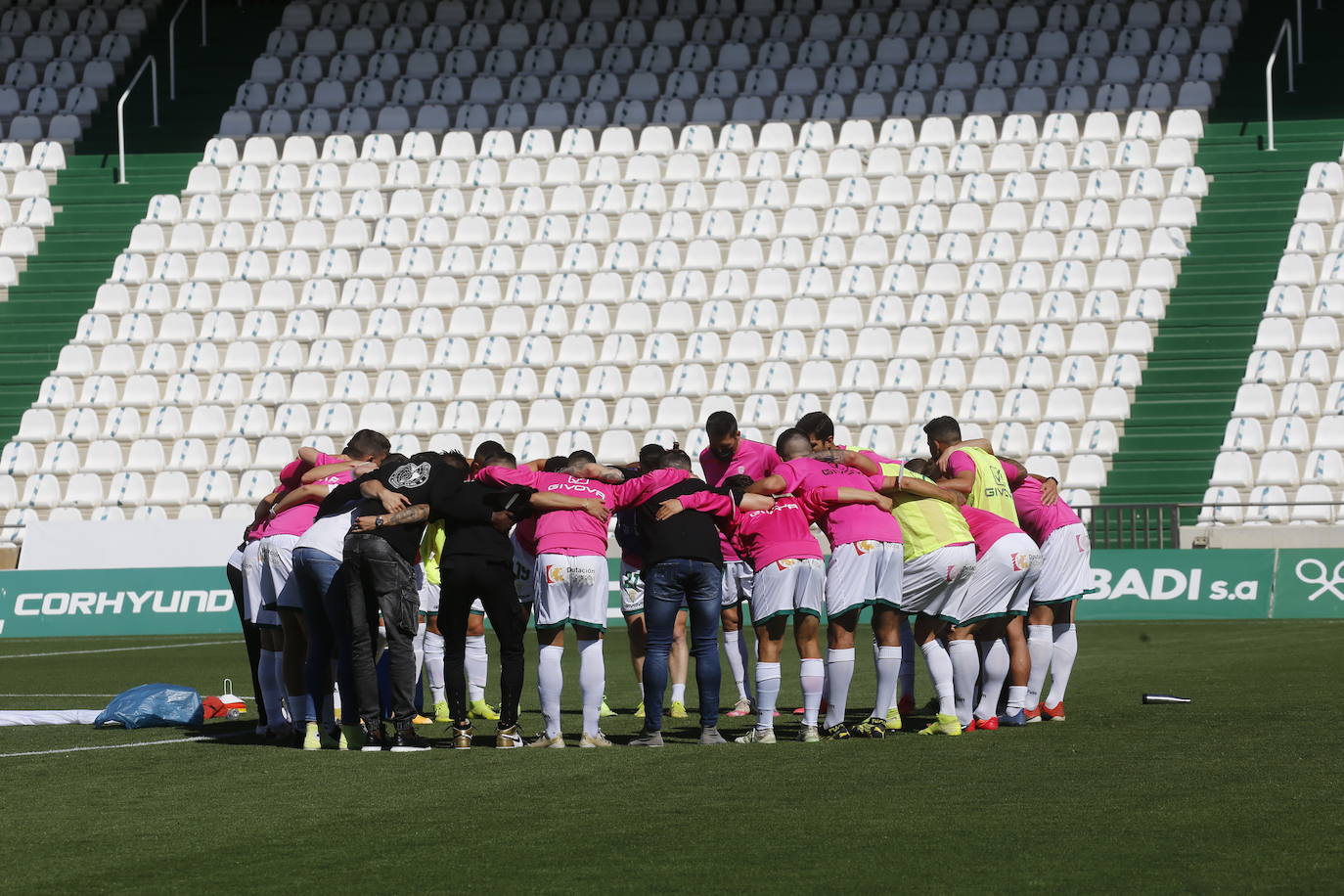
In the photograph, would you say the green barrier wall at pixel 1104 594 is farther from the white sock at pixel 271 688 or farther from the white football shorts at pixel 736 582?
the white sock at pixel 271 688

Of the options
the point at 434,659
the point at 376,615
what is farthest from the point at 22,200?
the point at 376,615

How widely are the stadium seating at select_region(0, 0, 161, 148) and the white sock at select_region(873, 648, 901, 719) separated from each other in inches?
1127

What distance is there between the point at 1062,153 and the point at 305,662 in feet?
74.1

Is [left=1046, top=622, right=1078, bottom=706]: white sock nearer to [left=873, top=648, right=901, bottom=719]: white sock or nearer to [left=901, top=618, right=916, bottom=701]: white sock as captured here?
[left=901, top=618, right=916, bottom=701]: white sock

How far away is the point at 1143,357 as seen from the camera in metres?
29.7

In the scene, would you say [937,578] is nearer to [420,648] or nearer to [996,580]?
[996,580]

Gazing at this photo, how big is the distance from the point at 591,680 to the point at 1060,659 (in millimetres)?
3684

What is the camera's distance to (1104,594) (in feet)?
85.6

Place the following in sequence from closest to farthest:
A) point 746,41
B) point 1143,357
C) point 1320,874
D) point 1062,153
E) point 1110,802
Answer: point 1320,874, point 1110,802, point 1143,357, point 1062,153, point 746,41

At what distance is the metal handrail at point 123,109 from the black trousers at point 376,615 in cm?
2478

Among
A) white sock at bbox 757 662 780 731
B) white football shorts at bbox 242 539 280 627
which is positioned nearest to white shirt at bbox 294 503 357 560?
white football shorts at bbox 242 539 280 627

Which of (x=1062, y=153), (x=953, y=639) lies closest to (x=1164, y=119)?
(x=1062, y=153)

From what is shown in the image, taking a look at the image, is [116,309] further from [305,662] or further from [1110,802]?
[1110,802]

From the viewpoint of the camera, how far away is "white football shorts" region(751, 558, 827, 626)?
12297 mm
